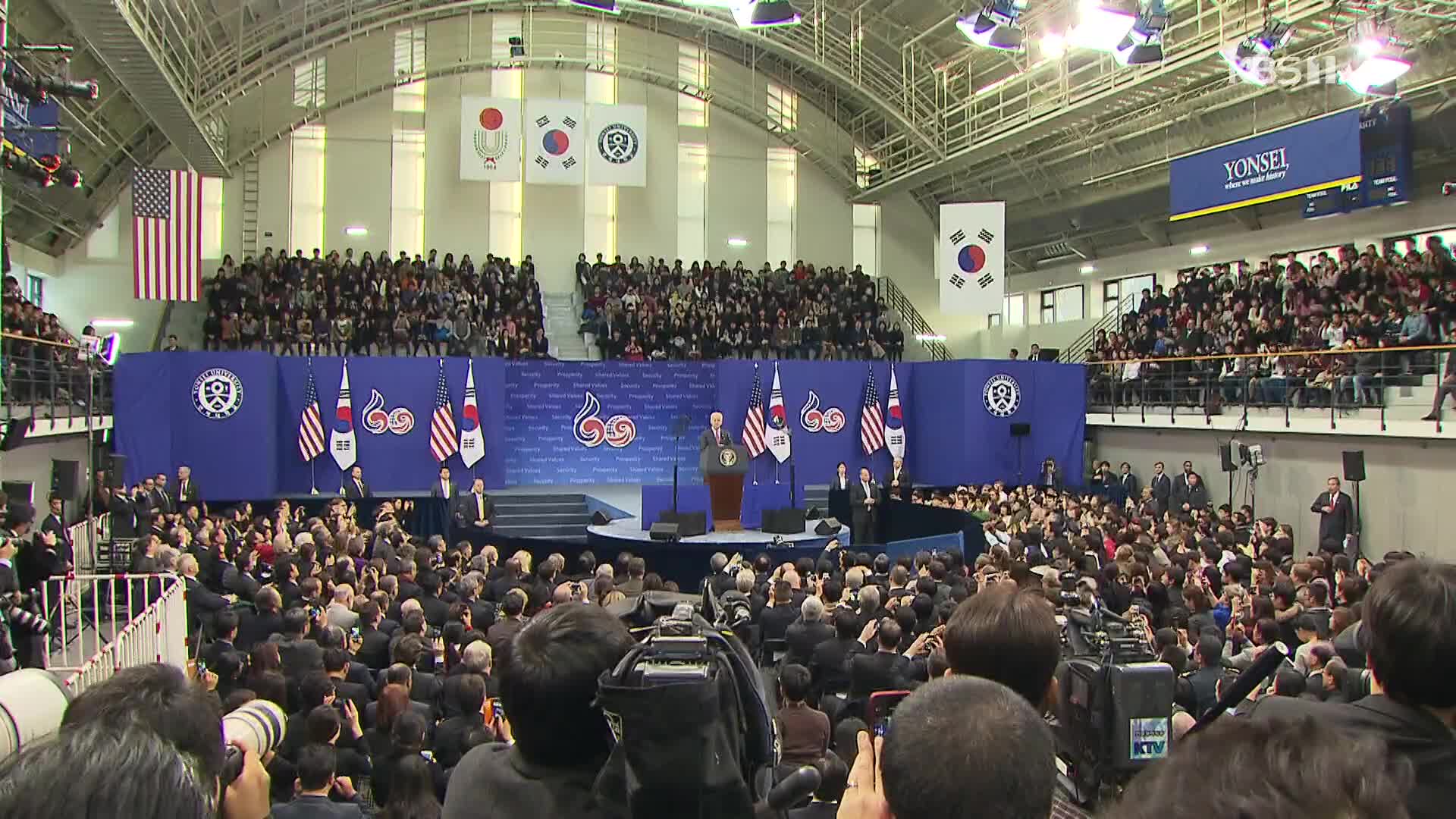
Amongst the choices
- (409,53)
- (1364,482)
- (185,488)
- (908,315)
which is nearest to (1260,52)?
(1364,482)

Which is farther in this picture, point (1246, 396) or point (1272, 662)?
point (1246, 396)

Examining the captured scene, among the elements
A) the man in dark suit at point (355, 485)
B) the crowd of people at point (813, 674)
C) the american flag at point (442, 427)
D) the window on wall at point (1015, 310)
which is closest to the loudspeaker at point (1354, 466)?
the crowd of people at point (813, 674)

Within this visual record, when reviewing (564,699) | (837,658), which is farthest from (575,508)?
(564,699)

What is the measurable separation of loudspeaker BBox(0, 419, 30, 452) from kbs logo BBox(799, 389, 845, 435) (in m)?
12.6

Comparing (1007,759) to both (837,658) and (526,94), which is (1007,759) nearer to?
(837,658)

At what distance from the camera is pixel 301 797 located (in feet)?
12.2

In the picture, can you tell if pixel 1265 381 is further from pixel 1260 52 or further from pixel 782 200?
pixel 782 200

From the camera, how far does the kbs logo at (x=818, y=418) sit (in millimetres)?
20438

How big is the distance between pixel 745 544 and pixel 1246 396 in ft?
28.9

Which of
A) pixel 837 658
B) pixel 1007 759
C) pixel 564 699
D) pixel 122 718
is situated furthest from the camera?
pixel 837 658

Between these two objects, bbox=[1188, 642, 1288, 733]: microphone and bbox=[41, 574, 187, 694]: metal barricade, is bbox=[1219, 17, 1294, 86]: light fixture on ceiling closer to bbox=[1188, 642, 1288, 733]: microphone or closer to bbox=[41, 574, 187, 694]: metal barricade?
bbox=[41, 574, 187, 694]: metal barricade

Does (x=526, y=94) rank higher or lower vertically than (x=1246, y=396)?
higher

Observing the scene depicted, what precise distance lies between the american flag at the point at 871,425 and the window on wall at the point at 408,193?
36.5 ft

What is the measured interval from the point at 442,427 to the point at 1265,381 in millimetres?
13605
